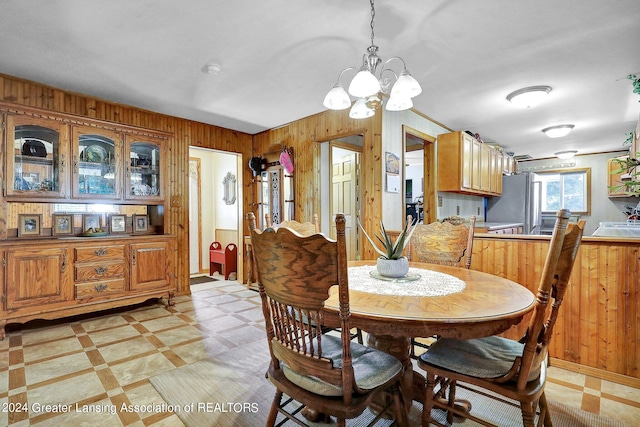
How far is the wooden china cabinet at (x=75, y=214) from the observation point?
276 cm

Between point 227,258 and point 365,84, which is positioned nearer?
point 365,84

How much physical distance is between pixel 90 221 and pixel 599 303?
183 inches

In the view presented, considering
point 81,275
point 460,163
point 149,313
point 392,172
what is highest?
point 460,163

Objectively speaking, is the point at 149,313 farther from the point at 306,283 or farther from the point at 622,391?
the point at 622,391

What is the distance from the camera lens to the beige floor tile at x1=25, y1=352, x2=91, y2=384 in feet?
6.79

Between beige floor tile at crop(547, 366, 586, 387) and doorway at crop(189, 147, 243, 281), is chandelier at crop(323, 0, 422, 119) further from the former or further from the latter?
doorway at crop(189, 147, 243, 281)

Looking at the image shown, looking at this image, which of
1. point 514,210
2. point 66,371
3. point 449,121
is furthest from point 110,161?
point 514,210

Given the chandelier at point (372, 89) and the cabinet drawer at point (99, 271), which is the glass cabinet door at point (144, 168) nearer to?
the cabinet drawer at point (99, 271)

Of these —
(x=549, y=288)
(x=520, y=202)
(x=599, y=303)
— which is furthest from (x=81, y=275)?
(x=520, y=202)

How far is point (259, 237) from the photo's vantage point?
1161 millimetres

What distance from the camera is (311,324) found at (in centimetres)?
111

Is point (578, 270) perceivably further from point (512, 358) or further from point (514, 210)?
point (514, 210)

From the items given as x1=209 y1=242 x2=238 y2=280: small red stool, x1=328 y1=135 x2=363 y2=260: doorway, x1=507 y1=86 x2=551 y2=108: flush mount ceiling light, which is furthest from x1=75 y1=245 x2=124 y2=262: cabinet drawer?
x1=507 y1=86 x2=551 y2=108: flush mount ceiling light

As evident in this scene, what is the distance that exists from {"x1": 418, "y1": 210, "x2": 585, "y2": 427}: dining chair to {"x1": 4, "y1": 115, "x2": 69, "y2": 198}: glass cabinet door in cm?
359
